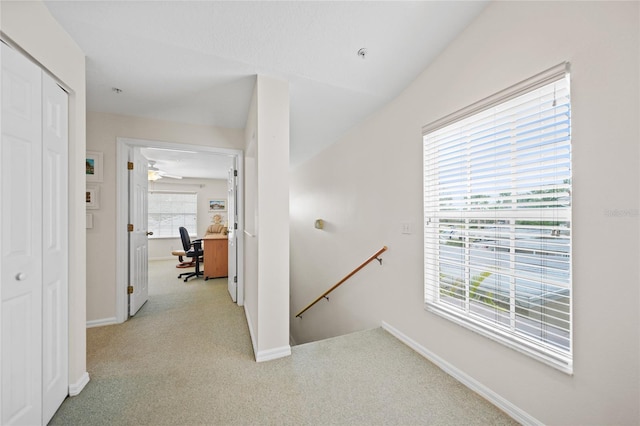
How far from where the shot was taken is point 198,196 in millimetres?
7492

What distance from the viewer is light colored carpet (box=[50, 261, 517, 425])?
56.2 inches

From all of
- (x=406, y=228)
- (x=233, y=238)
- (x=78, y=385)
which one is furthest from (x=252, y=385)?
(x=233, y=238)

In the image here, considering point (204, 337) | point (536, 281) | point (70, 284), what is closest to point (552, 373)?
point (536, 281)

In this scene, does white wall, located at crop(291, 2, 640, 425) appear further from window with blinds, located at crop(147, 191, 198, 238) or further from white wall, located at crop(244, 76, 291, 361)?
window with blinds, located at crop(147, 191, 198, 238)

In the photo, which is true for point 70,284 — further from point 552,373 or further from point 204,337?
point 552,373

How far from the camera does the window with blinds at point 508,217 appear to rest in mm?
1273

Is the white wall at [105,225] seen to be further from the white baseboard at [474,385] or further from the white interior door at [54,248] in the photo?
the white baseboard at [474,385]

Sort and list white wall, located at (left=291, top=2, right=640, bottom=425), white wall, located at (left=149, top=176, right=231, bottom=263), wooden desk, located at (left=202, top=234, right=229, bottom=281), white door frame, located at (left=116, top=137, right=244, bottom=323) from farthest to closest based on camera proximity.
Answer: white wall, located at (left=149, top=176, right=231, bottom=263)
wooden desk, located at (left=202, top=234, right=229, bottom=281)
white door frame, located at (left=116, top=137, right=244, bottom=323)
white wall, located at (left=291, top=2, right=640, bottom=425)

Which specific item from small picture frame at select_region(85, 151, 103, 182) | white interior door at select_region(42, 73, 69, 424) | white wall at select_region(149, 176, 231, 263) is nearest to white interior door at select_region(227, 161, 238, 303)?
small picture frame at select_region(85, 151, 103, 182)

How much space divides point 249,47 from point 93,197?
2.29 meters

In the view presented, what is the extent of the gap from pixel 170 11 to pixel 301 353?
8.51ft

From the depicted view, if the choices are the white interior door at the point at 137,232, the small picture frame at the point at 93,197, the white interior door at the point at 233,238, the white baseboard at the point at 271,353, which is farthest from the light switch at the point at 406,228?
the small picture frame at the point at 93,197

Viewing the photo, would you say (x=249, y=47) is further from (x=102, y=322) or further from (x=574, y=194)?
(x=102, y=322)

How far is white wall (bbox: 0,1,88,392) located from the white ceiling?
12 centimetres
